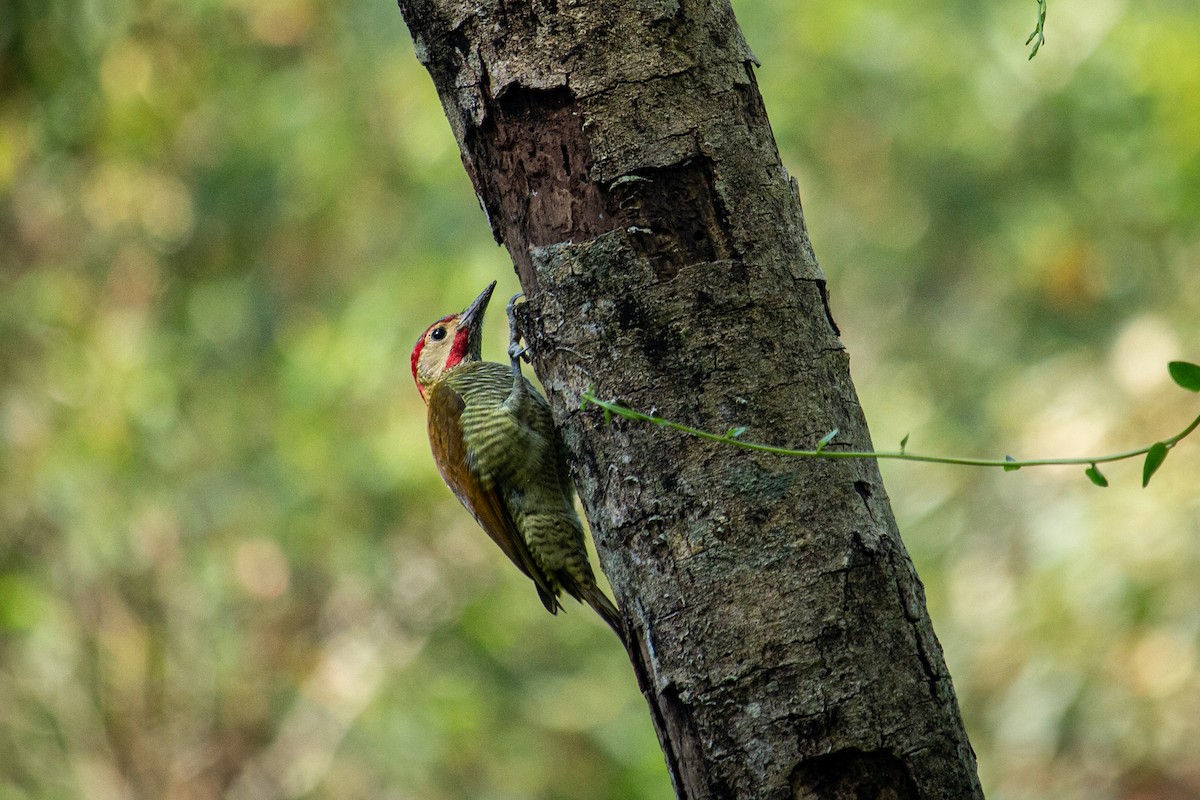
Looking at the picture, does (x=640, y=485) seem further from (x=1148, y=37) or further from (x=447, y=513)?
(x=447, y=513)

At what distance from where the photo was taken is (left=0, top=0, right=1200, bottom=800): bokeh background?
5930mm

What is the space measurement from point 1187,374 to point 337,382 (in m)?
4.86

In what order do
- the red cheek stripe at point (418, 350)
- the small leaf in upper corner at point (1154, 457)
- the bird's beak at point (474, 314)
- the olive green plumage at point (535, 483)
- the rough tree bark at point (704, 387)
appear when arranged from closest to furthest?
the small leaf in upper corner at point (1154, 457)
the rough tree bark at point (704, 387)
the olive green plumage at point (535, 483)
the bird's beak at point (474, 314)
the red cheek stripe at point (418, 350)

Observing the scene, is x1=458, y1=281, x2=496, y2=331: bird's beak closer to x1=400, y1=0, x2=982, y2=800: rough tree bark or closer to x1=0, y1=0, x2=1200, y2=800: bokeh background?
x1=400, y1=0, x2=982, y2=800: rough tree bark

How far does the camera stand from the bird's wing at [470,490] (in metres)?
3.12

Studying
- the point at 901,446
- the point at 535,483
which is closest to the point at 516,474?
the point at 535,483

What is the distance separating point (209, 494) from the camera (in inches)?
246

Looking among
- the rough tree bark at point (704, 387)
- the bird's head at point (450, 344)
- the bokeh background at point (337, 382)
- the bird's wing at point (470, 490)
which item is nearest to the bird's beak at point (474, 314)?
the bird's head at point (450, 344)

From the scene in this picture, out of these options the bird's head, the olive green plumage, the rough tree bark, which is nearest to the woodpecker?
the olive green plumage

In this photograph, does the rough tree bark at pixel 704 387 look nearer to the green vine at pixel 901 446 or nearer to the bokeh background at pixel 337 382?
the green vine at pixel 901 446

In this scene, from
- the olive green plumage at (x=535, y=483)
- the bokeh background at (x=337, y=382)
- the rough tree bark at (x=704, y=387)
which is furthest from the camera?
the bokeh background at (x=337, y=382)

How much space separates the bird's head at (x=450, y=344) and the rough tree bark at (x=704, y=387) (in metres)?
1.88

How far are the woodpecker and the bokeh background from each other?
2664 mm

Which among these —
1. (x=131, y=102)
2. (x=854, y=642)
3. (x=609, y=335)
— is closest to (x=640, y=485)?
(x=609, y=335)
